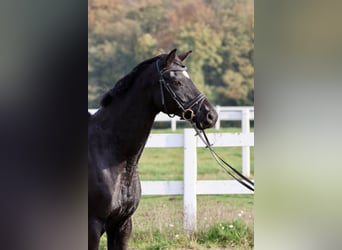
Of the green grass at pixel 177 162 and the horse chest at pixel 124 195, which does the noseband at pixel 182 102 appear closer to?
the horse chest at pixel 124 195

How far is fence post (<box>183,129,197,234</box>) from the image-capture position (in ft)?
12.1

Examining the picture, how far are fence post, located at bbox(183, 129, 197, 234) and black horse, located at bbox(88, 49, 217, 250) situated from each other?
92 cm

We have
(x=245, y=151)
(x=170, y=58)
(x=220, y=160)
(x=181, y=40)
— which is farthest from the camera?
(x=245, y=151)

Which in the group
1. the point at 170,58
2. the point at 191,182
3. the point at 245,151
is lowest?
the point at 191,182

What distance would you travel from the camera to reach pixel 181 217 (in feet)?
11.9

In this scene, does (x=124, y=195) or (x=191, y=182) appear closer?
(x=124, y=195)

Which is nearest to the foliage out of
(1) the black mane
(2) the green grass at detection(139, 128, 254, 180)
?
(1) the black mane

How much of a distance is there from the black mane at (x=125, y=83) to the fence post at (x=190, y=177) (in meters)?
1.00

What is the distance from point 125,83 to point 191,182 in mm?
1288

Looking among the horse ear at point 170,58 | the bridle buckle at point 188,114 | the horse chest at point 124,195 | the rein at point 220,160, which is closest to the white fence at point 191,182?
the rein at point 220,160

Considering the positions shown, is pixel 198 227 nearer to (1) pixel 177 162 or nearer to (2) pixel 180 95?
(1) pixel 177 162

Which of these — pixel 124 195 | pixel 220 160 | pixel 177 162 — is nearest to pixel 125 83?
pixel 124 195
